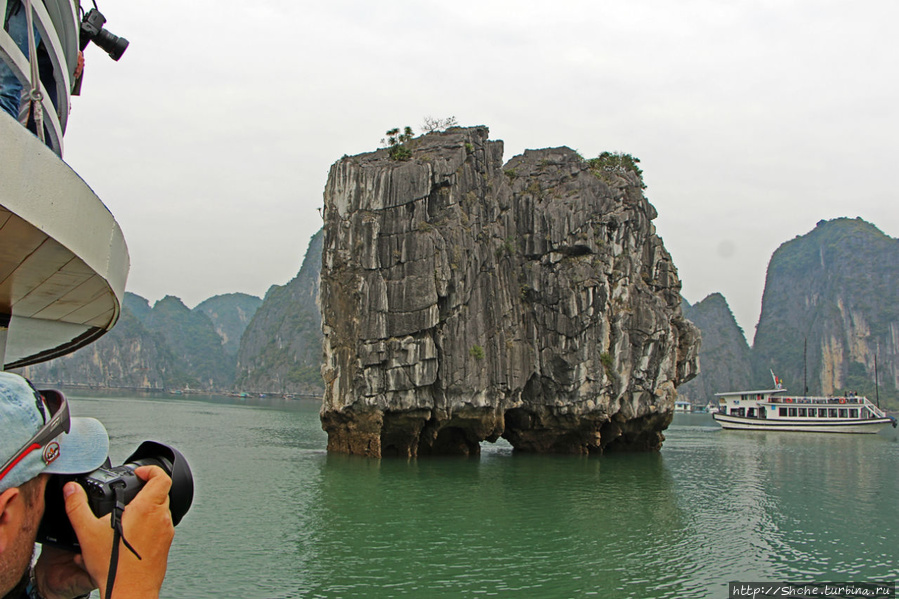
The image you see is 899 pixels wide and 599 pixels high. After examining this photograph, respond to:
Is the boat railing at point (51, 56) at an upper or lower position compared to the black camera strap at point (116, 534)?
upper

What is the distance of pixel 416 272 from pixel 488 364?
602cm

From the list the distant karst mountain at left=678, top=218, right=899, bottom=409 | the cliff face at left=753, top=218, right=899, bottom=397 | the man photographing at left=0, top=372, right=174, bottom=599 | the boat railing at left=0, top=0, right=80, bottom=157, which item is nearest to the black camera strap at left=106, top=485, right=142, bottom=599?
the man photographing at left=0, top=372, right=174, bottom=599

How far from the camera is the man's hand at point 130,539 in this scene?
191 cm

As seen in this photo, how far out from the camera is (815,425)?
6084cm

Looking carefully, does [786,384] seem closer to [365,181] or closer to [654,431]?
[654,431]

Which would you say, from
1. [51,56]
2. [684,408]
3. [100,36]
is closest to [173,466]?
[51,56]

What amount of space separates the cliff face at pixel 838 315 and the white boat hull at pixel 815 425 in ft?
295

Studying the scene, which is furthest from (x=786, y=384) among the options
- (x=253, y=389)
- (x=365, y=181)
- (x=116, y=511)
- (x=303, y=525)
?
(x=116, y=511)

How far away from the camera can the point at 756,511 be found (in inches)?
878

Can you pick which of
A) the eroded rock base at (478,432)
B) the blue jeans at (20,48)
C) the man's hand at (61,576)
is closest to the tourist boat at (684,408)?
the eroded rock base at (478,432)

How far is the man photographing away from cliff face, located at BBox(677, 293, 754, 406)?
176 m

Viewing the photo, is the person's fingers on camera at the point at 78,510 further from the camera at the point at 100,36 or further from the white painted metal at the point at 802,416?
the white painted metal at the point at 802,416

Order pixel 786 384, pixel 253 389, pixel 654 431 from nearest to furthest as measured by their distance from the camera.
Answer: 1. pixel 654 431
2. pixel 786 384
3. pixel 253 389

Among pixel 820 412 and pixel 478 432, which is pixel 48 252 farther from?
pixel 820 412
